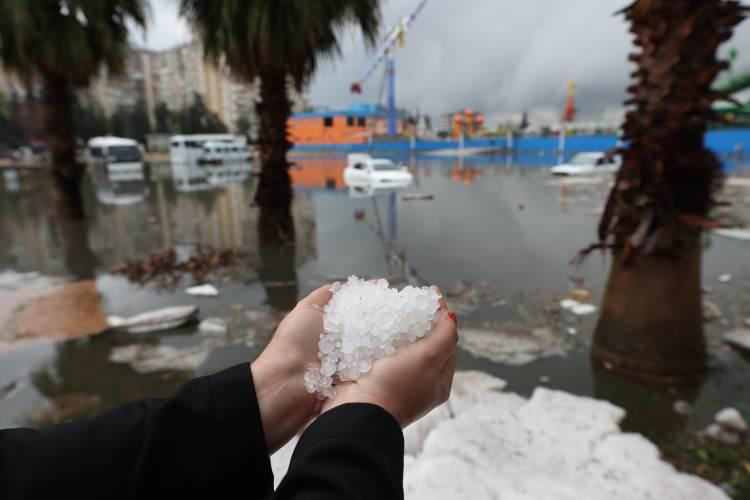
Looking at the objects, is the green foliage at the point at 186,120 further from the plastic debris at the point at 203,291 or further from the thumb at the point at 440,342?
the thumb at the point at 440,342

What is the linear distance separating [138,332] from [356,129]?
6281 cm

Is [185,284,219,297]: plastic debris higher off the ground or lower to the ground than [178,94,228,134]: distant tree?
lower

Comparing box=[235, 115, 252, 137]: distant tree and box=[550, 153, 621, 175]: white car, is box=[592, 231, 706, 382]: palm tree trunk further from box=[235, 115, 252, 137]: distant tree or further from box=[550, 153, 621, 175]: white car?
box=[235, 115, 252, 137]: distant tree

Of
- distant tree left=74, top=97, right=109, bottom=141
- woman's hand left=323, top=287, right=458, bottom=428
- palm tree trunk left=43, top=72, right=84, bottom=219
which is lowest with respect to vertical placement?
woman's hand left=323, top=287, right=458, bottom=428

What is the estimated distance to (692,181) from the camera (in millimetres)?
3162

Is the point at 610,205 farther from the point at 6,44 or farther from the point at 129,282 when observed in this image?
the point at 6,44

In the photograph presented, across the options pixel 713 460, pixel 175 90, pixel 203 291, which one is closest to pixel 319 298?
pixel 713 460

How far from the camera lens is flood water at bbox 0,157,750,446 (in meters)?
3.35

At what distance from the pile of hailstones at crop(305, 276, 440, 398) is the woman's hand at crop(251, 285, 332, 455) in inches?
2.5

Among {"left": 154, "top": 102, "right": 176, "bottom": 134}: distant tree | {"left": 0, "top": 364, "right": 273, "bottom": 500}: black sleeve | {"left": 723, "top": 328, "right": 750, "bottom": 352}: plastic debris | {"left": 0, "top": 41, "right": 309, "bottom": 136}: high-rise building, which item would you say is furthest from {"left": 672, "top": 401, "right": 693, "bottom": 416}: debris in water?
{"left": 154, "top": 102, "right": 176, "bottom": 134}: distant tree

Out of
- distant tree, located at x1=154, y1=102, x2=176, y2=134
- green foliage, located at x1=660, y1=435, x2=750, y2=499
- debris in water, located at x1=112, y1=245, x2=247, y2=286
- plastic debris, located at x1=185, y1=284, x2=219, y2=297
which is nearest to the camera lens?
green foliage, located at x1=660, y1=435, x2=750, y2=499

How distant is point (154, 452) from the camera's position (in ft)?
3.49

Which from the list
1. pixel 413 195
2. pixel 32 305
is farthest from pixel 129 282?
pixel 413 195

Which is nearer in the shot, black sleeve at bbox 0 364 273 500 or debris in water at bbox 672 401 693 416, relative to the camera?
black sleeve at bbox 0 364 273 500
